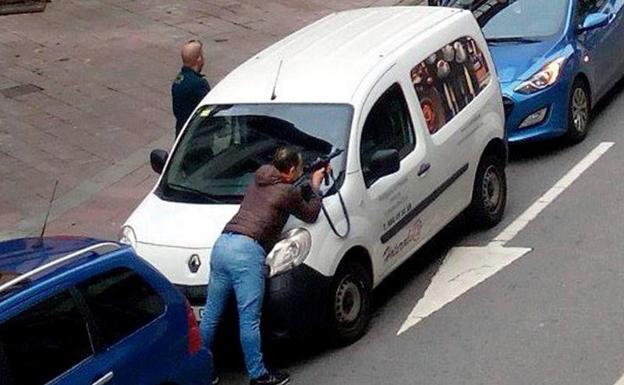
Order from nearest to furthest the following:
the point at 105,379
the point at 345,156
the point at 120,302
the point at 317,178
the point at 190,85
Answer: the point at 105,379, the point at 120,302, the point at 317,178, the point at 345,156, the point at 190,85

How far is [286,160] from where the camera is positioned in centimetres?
888

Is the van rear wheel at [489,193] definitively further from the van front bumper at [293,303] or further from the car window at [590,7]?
the car window at [590,7]

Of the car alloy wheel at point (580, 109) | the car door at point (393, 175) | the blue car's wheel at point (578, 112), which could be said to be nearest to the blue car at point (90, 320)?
the car door at point (393, 175)

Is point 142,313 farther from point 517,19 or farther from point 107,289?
point 517,19

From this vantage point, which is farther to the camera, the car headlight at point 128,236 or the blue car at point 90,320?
the car headlight at point 128,236

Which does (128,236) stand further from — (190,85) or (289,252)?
(190,85)

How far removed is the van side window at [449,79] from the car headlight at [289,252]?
6.09 feet

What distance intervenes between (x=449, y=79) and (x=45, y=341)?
5.05 m

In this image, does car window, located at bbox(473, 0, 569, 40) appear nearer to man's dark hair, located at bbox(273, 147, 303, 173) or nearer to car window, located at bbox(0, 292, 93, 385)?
man's dark hair, located at bbox(273, 147, 303, 173)

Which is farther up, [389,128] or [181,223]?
[389,128]

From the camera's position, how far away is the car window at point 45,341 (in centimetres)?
665

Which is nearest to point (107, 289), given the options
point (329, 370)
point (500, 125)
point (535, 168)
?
point (329, 370)

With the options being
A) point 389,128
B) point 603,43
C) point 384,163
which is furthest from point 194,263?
point 603,43

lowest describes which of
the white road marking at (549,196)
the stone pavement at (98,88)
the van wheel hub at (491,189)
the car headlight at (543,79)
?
the stone pavement at (98,88)
